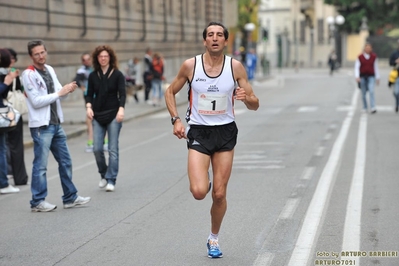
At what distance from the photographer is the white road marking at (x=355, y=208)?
25.3 ft

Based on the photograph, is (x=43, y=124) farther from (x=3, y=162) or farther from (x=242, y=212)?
(x=242, y=212)

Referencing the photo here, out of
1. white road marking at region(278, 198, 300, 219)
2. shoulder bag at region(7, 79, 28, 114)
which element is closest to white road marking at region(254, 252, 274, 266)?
white road marking at region(278, 198, 300, 219)

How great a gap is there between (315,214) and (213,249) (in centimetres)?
212

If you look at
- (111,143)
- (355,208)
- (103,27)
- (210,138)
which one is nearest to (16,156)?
(111,143)

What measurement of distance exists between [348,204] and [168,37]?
4141 centimetres

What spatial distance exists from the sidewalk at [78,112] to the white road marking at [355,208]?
24.3 feet

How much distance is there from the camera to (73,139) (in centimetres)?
2041

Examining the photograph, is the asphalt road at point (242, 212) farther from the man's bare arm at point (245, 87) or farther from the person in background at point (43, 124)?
the man's bare arm at point (245, 87)

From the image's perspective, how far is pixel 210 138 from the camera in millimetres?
7352

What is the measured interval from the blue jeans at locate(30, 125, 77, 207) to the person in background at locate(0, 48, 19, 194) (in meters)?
1.51

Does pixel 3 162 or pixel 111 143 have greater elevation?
pixel 111 143

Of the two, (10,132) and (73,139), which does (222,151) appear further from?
(73,139)

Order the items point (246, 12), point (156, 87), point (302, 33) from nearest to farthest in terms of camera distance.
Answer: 1. point (156, 87)
2. point (246, 12)
3. point (302, 33)

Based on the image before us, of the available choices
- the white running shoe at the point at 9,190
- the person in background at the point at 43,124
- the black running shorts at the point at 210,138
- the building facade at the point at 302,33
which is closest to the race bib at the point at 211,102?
the black running shorts at the point at 210,138
